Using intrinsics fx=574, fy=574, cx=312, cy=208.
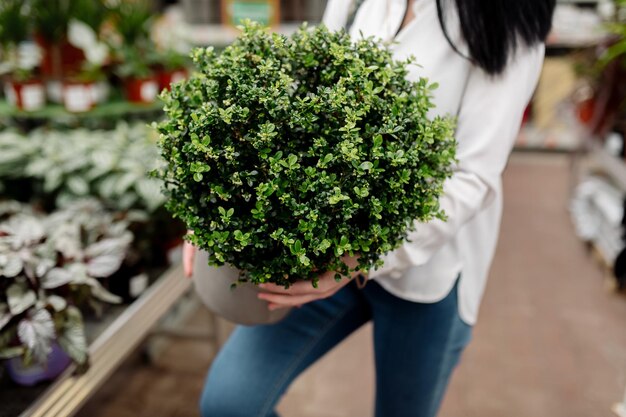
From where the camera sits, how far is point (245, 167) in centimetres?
84

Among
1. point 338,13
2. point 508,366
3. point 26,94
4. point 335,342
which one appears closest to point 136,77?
point 26,94

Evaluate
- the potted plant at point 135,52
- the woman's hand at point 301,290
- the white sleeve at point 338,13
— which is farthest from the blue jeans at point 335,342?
the potted plant at point 135,52

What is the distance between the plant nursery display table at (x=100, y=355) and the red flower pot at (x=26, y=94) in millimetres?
1008

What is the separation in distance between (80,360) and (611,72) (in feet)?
8.98

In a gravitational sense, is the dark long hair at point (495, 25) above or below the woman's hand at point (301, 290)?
above

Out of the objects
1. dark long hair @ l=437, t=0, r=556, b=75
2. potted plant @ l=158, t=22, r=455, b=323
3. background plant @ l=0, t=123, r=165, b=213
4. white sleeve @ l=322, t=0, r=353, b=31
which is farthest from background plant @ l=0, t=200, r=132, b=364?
dark long hair @ l=437, t=0, r=556, b=75

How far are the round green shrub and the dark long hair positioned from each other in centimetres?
18

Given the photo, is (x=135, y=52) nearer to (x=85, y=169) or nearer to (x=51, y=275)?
(x=85, y=169)

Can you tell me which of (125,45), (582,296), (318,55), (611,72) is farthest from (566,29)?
(318,55)

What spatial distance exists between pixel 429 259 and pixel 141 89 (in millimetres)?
1838

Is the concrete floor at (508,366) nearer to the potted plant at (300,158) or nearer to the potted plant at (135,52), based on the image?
the potted plant at (135,52)

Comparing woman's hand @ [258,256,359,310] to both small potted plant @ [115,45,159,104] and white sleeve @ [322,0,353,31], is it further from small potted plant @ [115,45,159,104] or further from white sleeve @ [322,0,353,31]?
small potted plant @ [115,45,159,104]

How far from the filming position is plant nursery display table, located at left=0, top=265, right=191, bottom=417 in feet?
4.43

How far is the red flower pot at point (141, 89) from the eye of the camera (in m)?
2.52
